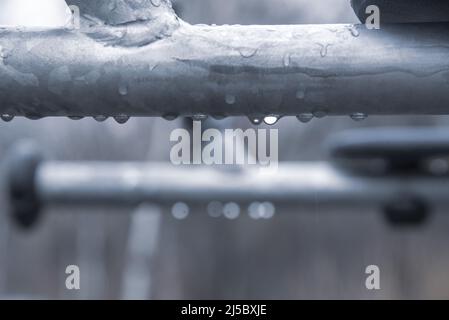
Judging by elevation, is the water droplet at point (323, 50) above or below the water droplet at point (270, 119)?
above

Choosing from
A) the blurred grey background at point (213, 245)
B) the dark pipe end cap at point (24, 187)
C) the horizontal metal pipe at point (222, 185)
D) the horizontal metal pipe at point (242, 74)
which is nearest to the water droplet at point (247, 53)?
the horizontal metal pipe at point (242, 74)

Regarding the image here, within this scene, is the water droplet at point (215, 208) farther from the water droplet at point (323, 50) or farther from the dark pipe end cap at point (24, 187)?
the water droplet at point (323, 50)

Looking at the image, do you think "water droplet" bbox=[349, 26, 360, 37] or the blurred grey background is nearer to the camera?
"water droplet" bbox=[349, 26, 360, 37]

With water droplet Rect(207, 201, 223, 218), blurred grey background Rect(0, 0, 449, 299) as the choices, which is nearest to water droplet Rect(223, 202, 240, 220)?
water droplet Rect(207, 201, 223, 218)

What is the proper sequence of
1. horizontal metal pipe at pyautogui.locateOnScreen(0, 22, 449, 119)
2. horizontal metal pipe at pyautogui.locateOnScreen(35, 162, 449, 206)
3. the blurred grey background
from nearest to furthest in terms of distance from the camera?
horizontal metal pipe at pyautogui.locateOnScreen(0, 22, 449, 119) < horizontal metal pipe at pyautogui.locateOnScreen(35, 162, 449, 206) < the blurred grey background

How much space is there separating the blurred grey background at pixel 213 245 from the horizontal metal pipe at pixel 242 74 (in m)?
3.61

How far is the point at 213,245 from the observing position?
4.99 m

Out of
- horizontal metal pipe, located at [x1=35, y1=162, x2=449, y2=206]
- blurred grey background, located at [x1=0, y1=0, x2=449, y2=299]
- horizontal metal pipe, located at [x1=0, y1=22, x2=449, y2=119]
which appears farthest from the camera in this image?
blurred grey background, located at [x1=0, y1=0, x2=449, y2=299]

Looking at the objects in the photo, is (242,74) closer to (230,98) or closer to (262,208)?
(230,98)

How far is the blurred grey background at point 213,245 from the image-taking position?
4.48 m

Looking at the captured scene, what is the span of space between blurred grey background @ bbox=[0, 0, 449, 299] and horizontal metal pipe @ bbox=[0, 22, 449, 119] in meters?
3.61

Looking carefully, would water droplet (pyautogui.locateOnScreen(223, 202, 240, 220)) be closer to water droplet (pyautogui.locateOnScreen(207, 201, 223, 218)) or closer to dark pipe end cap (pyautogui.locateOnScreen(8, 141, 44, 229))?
water droplet (pyautogui.locateOnScreen(207, 201, 223, 218))

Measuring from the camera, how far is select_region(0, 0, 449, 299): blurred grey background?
4480 millimetres
